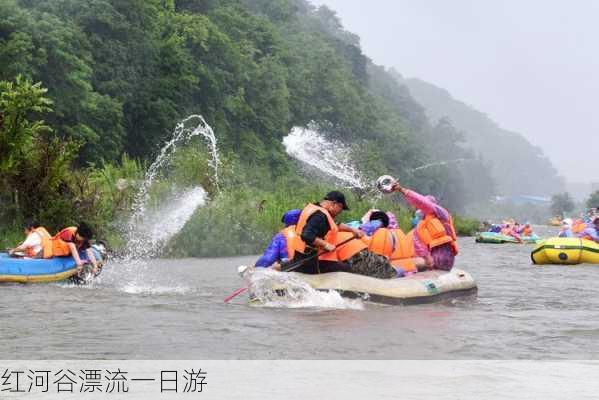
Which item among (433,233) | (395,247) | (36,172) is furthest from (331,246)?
(36,172)

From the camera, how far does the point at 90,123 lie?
45.2 meters

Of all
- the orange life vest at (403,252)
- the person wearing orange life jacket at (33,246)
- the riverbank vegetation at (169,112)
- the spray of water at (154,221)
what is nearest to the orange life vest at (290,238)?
the orange life vest at (403,252)

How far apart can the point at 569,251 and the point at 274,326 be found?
15726 mm

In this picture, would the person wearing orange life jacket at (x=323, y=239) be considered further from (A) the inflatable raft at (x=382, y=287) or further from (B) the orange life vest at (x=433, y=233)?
(B) the orange life vest at (x=433, y=233)

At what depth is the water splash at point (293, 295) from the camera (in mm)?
13266

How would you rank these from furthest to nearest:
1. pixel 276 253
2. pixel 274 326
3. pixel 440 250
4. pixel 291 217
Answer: pixel 440 250, pixel 291 217, pixel 276 253, pixel 274 326

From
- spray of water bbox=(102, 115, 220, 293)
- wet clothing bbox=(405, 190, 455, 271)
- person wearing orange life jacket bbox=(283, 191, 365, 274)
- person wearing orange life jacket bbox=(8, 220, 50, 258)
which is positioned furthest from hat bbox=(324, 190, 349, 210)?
spray of water bbox=(102, 115, 220, 293)

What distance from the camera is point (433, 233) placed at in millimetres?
15570

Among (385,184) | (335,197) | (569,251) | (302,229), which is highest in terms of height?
(385,184)

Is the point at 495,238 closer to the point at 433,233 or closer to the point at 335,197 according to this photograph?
the point at 433,233

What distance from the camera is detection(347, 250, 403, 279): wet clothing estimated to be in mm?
13867

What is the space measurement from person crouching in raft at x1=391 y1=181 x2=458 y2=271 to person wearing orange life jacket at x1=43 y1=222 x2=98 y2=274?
Answer: 5561 mm
